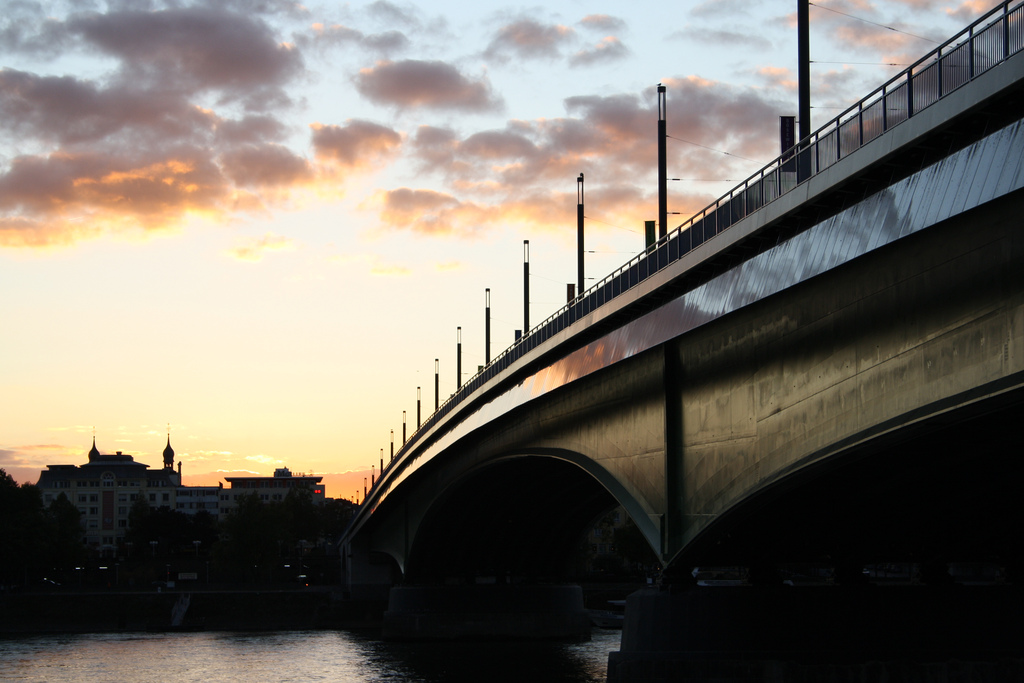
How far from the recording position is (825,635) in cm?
2773

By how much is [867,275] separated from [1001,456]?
534 cm

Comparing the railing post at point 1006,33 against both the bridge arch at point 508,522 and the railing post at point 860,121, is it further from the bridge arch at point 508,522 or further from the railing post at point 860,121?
the bridge arch at point 508,522

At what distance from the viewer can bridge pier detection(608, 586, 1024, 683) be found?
2695 cm

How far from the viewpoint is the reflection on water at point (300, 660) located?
52812 millimetres

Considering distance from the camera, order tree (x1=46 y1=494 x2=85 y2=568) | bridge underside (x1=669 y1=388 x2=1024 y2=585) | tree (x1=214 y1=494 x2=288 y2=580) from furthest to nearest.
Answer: tree (x1=214 y1=494 x2=288 y2=580) → tree (x1=46 y1=494 x2=85 y2=568) → bridge underside (x1=669 y1=388 x2=1024 y2=585)

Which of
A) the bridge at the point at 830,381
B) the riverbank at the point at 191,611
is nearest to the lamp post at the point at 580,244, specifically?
the bridge at the point at 830,381

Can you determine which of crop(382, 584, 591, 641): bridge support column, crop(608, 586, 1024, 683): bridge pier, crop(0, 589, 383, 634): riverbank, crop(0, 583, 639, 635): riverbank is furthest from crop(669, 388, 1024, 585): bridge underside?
crop(0, 589, 383, 634): riverbank

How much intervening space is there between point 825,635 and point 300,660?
41470 mm

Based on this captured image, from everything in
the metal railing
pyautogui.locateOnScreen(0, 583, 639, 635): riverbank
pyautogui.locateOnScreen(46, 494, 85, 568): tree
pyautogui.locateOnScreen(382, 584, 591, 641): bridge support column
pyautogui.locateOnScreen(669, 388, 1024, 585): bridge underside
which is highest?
the metal railing

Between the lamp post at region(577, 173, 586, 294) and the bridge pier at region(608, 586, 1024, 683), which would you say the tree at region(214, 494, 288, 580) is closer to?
the lamp post at region(577, 173, 586, 294)

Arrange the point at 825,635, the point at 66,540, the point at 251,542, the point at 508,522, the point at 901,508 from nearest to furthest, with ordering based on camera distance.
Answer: the point at 825,635, the point at 901,508, the point at 508,522, the point at 66,540, the point at 251,542

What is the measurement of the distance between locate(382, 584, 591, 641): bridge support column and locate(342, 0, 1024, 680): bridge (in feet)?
88.9

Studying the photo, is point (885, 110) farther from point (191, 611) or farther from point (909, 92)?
point (191, 611)

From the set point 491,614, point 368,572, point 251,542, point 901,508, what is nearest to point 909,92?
point 901,508
